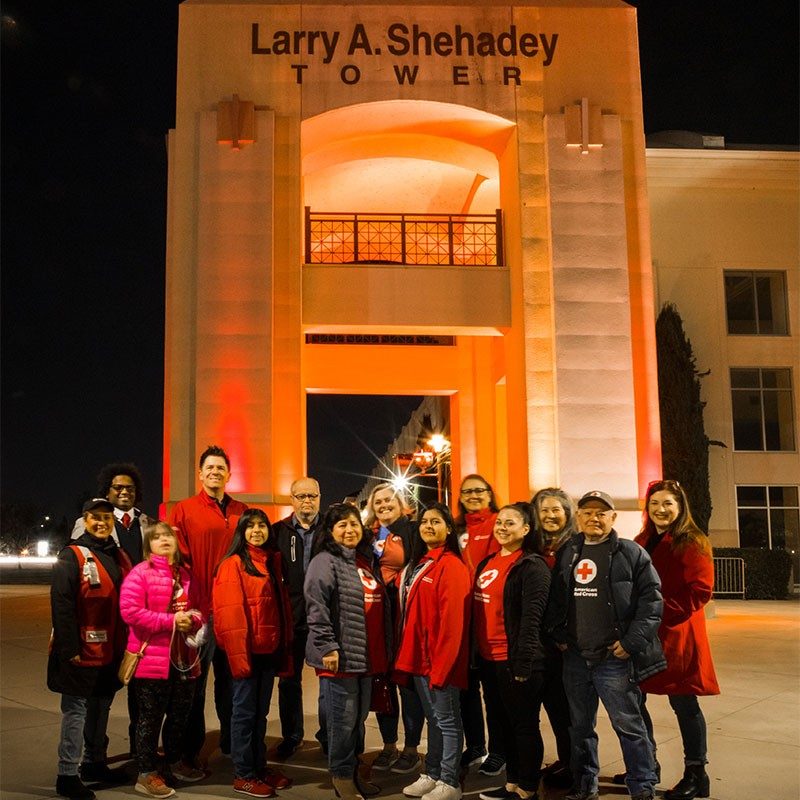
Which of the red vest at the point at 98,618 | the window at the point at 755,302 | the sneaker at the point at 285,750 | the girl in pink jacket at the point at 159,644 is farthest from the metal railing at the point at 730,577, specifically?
the red vest at the point at 98,618


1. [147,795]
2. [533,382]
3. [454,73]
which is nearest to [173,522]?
[147,795]

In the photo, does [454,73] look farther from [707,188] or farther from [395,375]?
[707,188]

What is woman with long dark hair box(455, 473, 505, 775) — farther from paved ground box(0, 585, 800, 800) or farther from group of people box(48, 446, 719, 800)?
paved ground box(0, 585, 800, 800)

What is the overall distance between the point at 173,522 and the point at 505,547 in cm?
243

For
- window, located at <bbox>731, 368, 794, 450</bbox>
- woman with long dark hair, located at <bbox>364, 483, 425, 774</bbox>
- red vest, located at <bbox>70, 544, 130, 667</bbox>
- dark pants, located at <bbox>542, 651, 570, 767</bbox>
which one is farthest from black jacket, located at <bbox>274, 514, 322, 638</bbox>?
window, located at <bbox>731, 368, 794, 450</bbox>

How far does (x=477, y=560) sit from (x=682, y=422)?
44.0 feet

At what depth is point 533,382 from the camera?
13.7 metres

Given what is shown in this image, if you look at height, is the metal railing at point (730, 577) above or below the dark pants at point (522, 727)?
below

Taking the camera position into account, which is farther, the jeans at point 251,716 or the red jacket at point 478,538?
the red jacket at point 478,538

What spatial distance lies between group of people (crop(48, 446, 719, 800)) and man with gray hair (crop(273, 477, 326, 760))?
361mm

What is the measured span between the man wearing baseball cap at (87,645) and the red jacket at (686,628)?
3.34 m

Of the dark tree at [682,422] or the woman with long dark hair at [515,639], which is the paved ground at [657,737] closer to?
the woman with long dark hair at [515,639]

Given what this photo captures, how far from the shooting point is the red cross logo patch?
225 inches

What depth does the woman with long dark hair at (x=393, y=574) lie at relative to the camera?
6.11 metres
